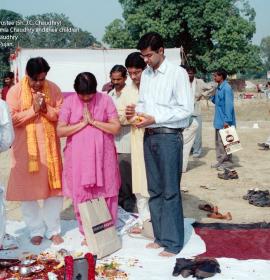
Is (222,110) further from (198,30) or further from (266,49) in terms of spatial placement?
(266,49)

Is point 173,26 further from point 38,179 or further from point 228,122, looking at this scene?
point 38,179

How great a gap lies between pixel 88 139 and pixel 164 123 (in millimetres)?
767

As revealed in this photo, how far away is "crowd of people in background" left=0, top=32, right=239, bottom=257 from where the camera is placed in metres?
4.00

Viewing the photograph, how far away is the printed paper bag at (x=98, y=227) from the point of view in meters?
4.19

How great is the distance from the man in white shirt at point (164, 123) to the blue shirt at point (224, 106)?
4.19 meters

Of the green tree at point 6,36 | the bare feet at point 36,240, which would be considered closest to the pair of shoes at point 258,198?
the bare feet at point 36,240

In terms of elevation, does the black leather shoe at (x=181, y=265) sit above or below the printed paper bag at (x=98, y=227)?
below

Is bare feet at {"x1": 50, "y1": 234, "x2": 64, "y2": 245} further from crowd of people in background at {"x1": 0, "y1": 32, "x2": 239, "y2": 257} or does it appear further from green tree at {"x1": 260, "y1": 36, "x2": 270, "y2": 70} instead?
green tree at {"x1": 260, "y1": 36, "x2": 270, "y2": 70}

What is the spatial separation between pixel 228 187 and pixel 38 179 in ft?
11.8

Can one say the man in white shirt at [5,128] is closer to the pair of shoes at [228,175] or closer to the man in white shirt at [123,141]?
the man in white shirt at [123,141]

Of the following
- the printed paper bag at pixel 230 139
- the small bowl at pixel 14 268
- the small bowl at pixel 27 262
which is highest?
the printed paper bag at pixel 230 139

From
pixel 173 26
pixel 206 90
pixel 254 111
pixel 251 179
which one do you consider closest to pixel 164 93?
pixel 251 179

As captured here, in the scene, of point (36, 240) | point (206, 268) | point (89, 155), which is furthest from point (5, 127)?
point (206, 268)

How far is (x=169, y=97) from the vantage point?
3980 millimetres
